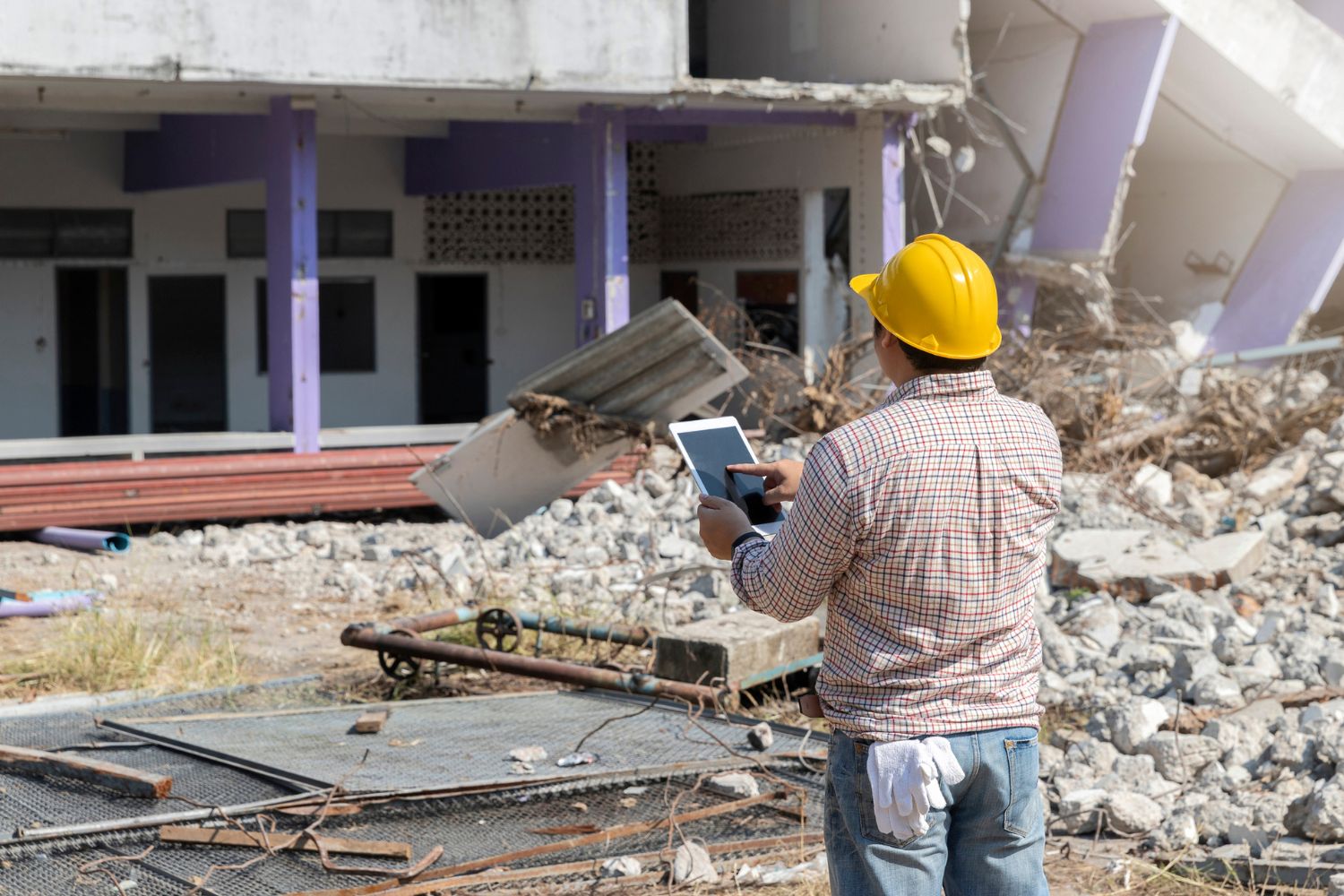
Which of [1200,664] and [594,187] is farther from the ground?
[594,187]

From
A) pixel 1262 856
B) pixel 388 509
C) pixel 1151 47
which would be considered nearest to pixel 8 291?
pixel 388 509

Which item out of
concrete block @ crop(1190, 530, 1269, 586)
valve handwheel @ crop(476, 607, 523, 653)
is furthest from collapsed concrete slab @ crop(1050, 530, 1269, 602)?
valve handwheel @ crop(476, 607, 523, 653)

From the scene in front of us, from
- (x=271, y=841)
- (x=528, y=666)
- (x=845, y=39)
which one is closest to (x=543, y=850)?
(x=271, y=841)

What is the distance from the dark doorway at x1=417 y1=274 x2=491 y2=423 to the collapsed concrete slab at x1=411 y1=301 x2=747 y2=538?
700 centimetres

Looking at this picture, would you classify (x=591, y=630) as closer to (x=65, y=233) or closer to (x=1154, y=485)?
(x=1154, y=485)

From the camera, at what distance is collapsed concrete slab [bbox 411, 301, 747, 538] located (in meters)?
9.15

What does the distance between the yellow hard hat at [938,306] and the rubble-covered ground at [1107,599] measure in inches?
111

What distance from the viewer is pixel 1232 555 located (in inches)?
367

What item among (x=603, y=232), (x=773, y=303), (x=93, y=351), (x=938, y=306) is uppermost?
(x=603, y=232)

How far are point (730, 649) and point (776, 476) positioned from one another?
324 cm

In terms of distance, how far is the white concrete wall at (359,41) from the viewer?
10148mm

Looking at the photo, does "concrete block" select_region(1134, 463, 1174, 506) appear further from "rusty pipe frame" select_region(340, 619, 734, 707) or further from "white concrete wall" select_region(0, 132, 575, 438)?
"white concrete wall" select_region(0, 132, 575, 438)

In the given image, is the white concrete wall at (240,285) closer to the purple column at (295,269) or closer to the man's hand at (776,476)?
the purple column at (295,269)

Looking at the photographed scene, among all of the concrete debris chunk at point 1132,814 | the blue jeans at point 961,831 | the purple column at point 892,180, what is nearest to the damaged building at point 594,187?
the purple column at point 892,180
